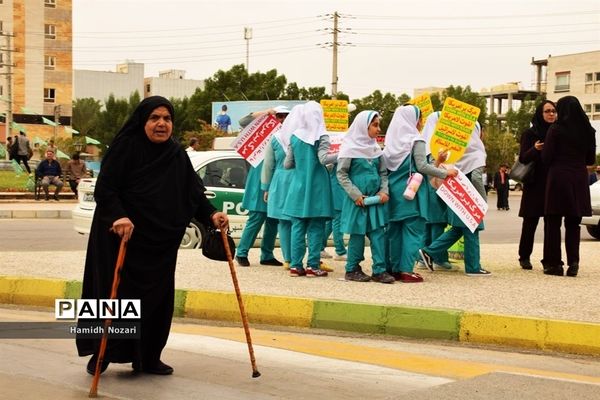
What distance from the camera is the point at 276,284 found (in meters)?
9.74

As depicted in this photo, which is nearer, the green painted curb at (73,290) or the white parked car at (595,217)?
the green painted curb at (73,290)

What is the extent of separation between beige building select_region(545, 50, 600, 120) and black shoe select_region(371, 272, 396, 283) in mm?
72033

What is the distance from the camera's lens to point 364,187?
A: 9.91m

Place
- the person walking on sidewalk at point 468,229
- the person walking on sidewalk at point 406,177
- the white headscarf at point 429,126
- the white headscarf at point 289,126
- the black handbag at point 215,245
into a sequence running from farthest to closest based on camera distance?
1. the white headscarf at point 429,126
2. the person walking on sidewalk at point 468,229
3. the white headscarf at point 289,126
4. the person walking on sidewalk at point 406,177
5. the black handbag at point 215,245

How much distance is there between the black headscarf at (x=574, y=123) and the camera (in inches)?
417

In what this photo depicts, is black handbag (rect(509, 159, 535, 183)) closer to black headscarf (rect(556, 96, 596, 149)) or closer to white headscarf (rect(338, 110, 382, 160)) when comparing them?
A: black headscarf (rect(556, 96, 596, 149))

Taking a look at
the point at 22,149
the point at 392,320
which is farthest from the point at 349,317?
the point at 22,149

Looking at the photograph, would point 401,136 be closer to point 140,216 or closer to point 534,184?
point 534,184

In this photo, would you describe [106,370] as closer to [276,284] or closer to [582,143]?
[276,284]

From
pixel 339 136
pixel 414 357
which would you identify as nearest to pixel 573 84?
pixel 339 136

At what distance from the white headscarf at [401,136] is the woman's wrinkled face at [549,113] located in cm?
184

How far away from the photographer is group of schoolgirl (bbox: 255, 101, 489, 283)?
390 inches

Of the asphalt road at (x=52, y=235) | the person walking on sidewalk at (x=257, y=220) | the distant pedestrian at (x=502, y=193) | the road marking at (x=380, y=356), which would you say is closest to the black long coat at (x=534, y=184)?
the person walking on sidewalk at (x=257, y=220)

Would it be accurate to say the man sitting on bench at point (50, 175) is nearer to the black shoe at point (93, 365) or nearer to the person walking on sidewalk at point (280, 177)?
the person walking on sidewalk at point (280, 177)
